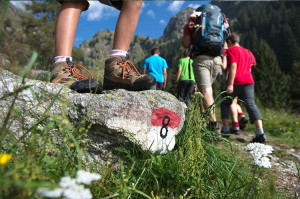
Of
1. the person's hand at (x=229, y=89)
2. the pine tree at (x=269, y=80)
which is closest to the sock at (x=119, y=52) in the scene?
the person's hand at (x=229, y=89)

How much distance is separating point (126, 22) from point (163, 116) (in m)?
0.98

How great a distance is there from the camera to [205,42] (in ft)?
10.9

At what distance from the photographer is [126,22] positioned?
187 centimetres

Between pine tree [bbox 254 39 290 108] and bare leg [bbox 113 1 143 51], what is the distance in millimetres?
41884

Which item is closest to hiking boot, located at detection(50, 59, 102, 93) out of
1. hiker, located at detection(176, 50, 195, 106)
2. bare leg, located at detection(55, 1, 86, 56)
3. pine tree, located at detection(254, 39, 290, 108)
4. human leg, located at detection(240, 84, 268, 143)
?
bare leg, located at detection(55, 1, 86, 56)

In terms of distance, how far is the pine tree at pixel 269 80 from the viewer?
1544 inches

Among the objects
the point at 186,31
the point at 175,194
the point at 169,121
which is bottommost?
the point at 175,194

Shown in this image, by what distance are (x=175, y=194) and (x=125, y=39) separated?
143 cm

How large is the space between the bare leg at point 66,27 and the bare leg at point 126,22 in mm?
410

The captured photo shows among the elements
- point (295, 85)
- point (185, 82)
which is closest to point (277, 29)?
point (295, 85)

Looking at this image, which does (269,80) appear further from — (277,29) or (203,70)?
(203,70)

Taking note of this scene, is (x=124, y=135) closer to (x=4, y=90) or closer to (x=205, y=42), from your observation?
(x=4, y=90)

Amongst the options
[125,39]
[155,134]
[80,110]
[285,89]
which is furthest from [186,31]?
[285,89]

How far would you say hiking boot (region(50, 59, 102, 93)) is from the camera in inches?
60.2
